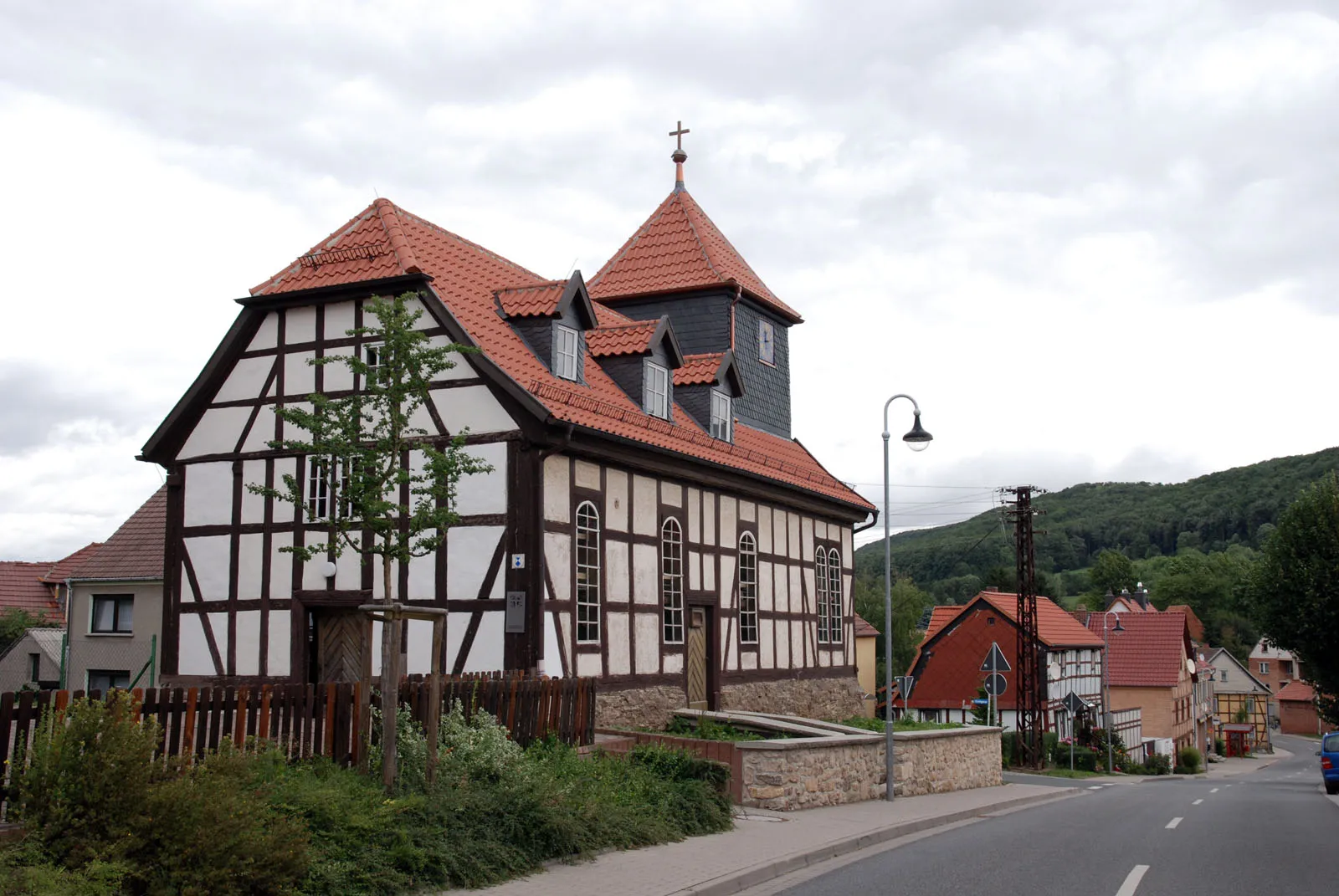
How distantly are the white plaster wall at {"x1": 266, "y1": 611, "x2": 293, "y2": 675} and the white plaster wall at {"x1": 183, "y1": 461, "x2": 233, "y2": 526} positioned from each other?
1998 millimetres

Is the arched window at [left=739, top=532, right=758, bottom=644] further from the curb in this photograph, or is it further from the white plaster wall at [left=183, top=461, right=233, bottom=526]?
the white plaster wall at [left=183, top=461, right=233, bottom=526]

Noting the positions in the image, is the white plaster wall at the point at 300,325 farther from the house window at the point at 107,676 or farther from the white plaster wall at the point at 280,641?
the house window at the point at 107,676

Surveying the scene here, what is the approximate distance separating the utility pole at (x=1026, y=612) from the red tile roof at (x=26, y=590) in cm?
3542

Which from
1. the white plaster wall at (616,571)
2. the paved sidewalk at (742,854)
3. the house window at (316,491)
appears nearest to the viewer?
the paved sidewalk at (742,854)

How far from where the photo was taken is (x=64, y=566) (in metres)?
48.4

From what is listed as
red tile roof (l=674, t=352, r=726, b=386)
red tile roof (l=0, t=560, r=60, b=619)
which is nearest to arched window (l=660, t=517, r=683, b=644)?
red tile roof (l=674, t=352, r=726, b=386)

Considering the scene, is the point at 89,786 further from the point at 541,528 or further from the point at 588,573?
the point at 588,573

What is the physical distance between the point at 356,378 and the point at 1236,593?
112 ft

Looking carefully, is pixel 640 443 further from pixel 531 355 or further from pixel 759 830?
pixel 759 830

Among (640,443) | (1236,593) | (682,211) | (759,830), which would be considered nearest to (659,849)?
(759,830)

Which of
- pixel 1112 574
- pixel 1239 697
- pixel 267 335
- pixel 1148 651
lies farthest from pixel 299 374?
pixel 1112 574

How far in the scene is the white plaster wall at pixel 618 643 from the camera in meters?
20.6

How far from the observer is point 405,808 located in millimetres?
10664

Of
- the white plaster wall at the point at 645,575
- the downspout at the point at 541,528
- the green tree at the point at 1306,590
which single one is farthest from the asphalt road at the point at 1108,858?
the green tree at the point at 1306,590
